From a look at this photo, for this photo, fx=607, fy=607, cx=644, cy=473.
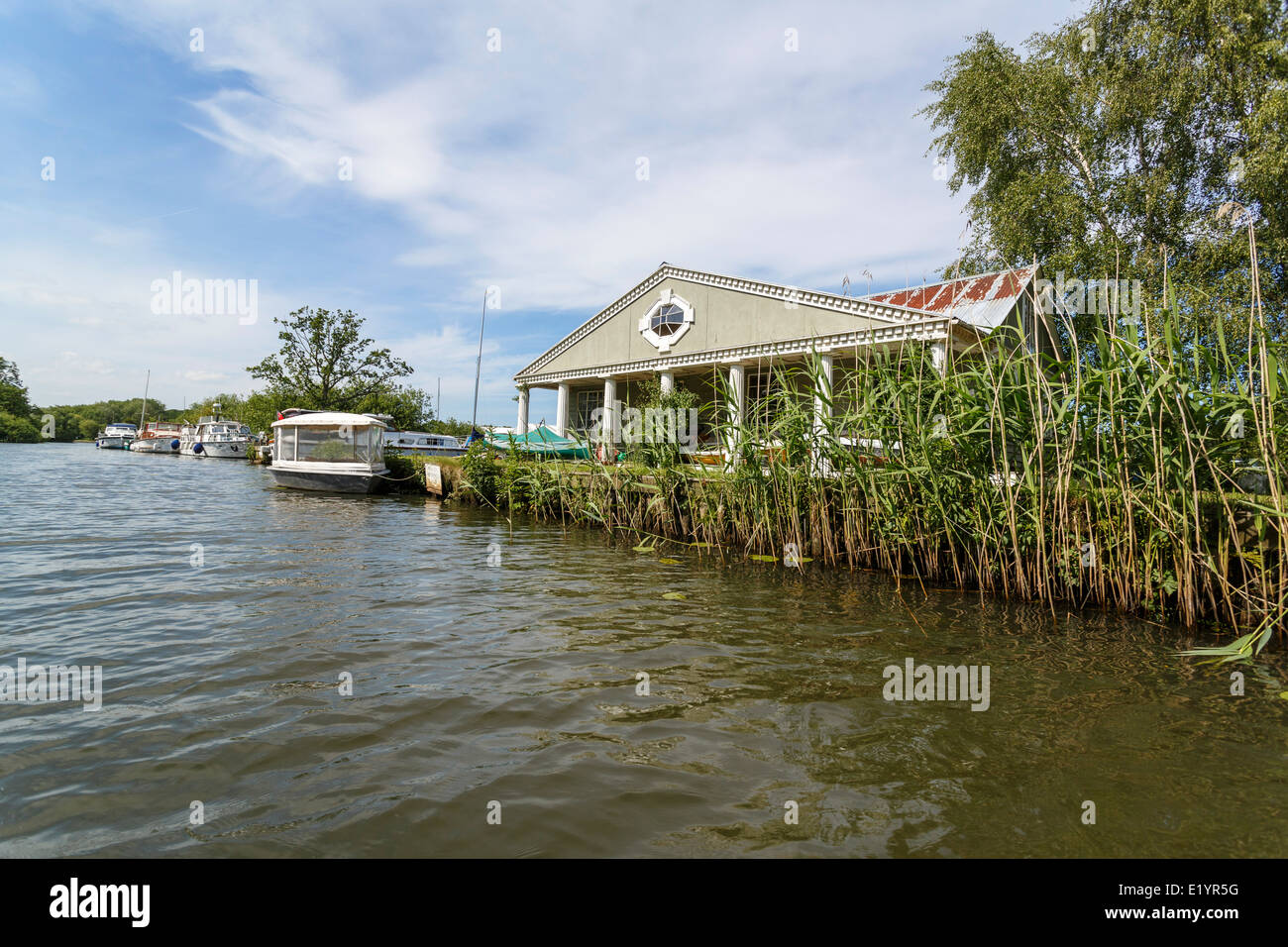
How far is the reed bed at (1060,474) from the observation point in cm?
462

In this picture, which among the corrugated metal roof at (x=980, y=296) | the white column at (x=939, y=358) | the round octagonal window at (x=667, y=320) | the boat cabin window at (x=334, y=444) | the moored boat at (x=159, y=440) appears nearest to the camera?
the white column at (x=939, y=358)

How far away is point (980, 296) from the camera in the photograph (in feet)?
52.9

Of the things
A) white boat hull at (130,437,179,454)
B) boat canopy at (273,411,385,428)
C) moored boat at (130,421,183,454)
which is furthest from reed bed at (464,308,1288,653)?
moored boat at (130,421,183,454)

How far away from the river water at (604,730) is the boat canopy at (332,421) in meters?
13.5

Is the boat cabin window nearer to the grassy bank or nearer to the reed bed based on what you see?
the grassy bank

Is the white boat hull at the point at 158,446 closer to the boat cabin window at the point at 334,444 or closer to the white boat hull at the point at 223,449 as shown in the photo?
Answer: the white boat hull at the point at 223,449

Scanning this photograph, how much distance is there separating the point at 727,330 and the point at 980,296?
6854 mm

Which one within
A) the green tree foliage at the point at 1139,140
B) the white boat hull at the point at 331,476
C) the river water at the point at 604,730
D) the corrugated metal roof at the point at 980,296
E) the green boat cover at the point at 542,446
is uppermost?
the green tree foliage at the point at 1139,140

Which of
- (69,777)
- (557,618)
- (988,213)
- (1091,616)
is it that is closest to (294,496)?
(557,618)

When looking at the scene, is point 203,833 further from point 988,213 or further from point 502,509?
point 988,213

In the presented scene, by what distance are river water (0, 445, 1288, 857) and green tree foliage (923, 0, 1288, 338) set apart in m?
14.2

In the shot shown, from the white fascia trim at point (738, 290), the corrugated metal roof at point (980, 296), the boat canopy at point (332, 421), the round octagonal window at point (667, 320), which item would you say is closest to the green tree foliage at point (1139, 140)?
the corrugated metal roof at point (980, 296)

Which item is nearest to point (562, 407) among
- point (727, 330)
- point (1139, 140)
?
point (727, 330)

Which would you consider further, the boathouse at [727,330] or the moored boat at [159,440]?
the moored boat at [159,440]
